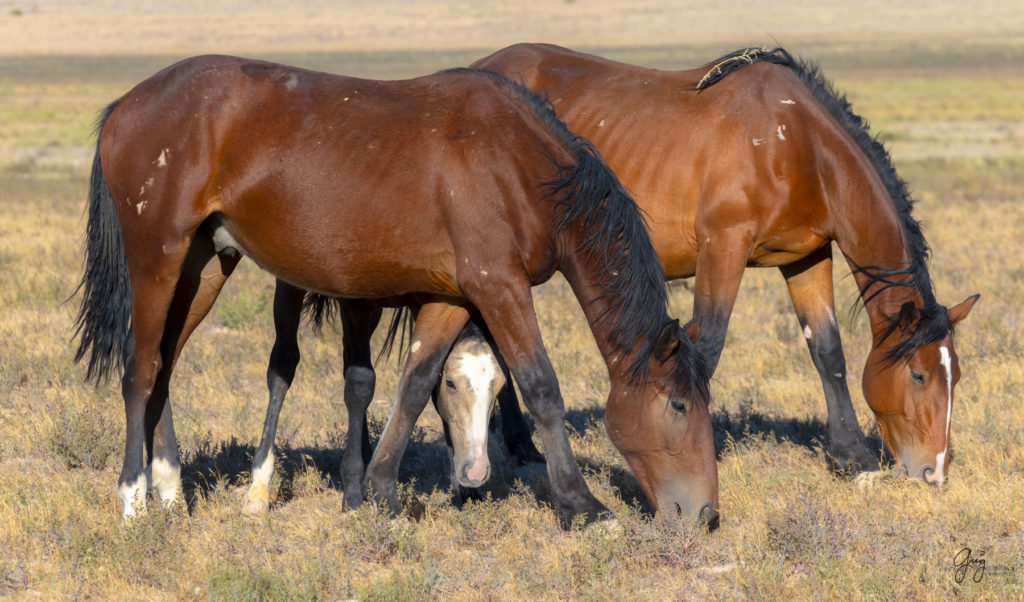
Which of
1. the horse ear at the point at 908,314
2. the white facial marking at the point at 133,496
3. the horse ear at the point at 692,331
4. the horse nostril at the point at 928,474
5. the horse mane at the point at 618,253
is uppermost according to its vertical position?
the horse mane at the point at 618,253

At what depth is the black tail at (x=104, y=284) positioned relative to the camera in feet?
18.9

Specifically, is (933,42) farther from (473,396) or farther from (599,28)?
(473,396)

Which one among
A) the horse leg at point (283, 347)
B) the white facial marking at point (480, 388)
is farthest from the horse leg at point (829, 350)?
the horse leg at point (283, 347)

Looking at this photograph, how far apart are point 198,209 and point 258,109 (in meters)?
0.55

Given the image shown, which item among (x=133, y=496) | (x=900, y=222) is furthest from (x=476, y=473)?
(x=900, y=222)

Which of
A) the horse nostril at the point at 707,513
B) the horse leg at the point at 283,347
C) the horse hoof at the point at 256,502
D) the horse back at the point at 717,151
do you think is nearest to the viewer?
the horse nostril at the point at 707,513

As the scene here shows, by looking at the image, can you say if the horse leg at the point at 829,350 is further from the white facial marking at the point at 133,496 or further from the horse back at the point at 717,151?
the white facial marking at the point at 133,496

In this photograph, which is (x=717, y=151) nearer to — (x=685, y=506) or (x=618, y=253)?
A: (x=618, y=253)

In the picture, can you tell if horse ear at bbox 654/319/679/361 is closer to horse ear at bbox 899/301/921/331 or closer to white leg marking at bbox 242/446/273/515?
horse ear at bbox 899/301/921/331

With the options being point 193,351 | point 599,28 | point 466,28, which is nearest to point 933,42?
point 599,28

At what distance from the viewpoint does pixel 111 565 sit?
4.73 m

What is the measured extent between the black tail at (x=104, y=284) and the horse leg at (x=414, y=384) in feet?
4.69

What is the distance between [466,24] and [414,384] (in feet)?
313

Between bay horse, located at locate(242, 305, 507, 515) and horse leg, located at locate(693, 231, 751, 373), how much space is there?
115 centimetres
